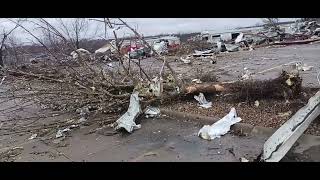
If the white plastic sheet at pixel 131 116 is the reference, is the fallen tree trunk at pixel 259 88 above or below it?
above

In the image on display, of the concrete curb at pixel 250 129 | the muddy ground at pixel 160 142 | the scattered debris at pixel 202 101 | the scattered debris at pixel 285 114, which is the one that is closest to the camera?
the concrete curb at pixel 250 129

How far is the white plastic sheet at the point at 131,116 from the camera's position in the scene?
16.7ft

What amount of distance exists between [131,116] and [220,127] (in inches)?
54.3

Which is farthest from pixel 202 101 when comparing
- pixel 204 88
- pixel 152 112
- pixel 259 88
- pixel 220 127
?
pixel 220 127

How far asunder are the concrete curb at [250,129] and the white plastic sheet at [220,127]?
0.32 ft

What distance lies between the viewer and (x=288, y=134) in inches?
144

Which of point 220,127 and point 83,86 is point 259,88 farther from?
point 83,86

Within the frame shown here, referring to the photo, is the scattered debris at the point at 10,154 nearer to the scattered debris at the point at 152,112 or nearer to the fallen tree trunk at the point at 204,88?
the scattered debris at the point at 152,112

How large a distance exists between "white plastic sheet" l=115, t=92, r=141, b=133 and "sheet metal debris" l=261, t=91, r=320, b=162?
7.07ft

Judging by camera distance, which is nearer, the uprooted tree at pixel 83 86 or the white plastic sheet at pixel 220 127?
the white plastic sheet at pixel 220 127

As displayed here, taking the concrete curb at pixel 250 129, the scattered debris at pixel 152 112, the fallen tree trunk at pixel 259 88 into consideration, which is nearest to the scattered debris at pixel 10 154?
the scattered debris at pixel 152 112

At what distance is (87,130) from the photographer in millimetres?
5395

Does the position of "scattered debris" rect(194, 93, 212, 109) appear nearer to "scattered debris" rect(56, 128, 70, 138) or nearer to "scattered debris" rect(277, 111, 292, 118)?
"scattered debris" rect(277, 111, 292, 118)
